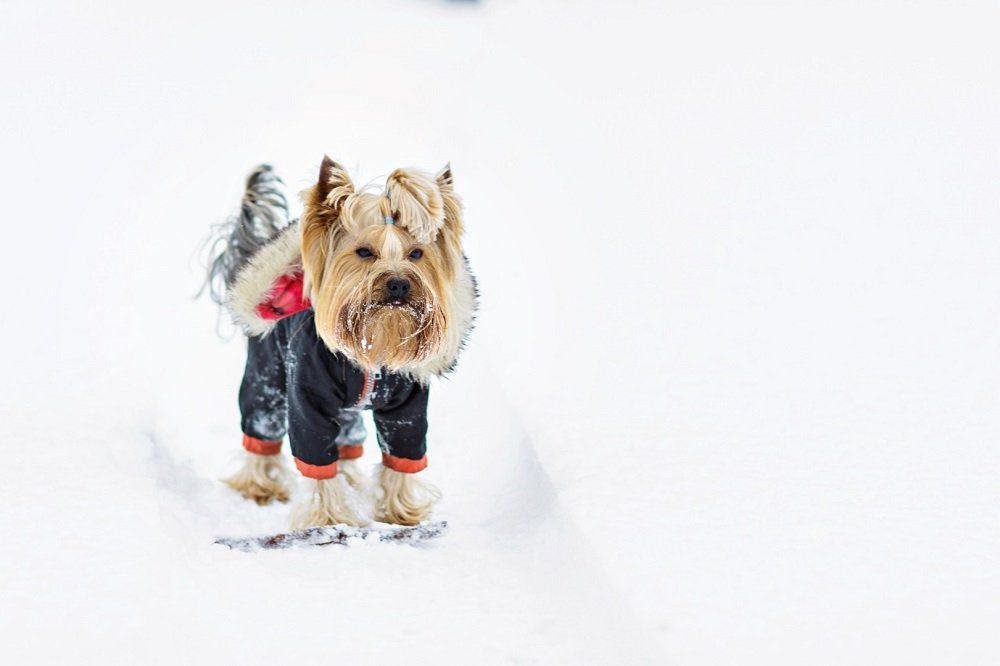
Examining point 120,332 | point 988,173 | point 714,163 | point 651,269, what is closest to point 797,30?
point 714,163

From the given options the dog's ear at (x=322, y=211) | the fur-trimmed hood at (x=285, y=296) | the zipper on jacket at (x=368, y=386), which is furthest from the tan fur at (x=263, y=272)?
the zipper on jacket at (x=368, y=386)

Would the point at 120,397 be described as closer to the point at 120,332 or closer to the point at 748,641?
the point at 120,332

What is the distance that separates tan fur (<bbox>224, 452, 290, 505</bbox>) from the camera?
566 centimetres

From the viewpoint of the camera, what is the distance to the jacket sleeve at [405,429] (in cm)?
492

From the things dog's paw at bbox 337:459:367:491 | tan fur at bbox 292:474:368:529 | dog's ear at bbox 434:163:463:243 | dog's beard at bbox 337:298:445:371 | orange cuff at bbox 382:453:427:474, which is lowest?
tan fur at bbox 292:474:368:529

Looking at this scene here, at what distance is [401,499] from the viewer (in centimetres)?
528

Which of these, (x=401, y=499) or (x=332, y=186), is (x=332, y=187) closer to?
(x=332, y=186)

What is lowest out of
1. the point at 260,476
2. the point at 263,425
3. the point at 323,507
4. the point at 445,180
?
the point at 323,507

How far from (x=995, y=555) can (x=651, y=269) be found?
4.57 m

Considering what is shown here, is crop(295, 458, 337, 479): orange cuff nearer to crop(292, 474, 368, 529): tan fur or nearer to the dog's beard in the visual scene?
crop(292, 474, 368, 529): tan fur

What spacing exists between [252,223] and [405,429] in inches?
63.3

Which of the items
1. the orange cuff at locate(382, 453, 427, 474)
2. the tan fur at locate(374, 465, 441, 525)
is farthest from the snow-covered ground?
the orange cuff at locate(382, 453, 427, 474)

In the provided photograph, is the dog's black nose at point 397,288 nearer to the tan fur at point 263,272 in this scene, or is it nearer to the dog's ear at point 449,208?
the dog's ear at point 449,208

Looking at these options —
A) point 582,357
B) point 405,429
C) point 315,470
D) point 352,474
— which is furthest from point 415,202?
point 582,357
